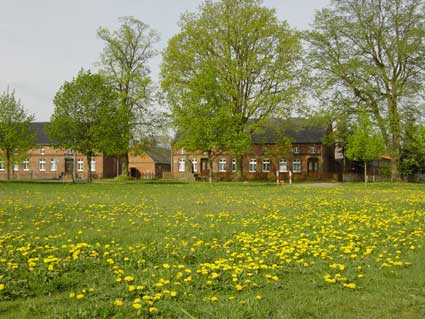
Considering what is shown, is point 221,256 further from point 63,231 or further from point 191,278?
point 63,231

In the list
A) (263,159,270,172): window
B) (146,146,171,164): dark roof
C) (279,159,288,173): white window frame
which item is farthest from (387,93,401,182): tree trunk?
(146,146,171,164): dark roof

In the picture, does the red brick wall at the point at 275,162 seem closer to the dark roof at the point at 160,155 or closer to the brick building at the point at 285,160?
the brick building at the point at 285,160

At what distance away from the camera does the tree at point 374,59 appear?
4097 cm

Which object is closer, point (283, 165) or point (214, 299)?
point (214, 299)

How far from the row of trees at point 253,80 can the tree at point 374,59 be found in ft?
0.31

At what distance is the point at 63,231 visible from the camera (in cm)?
1005

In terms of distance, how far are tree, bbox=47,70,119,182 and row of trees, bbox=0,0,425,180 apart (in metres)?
0.09

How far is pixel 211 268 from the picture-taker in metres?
6.44

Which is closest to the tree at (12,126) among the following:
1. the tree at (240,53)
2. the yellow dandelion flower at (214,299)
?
the tree at (240,53)

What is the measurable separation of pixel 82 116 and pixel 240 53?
1761 centimetres

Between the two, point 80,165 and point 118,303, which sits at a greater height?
point 80,165

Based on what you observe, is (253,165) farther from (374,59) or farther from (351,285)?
(351,285)

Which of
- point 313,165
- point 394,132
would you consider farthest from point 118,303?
point 313,165

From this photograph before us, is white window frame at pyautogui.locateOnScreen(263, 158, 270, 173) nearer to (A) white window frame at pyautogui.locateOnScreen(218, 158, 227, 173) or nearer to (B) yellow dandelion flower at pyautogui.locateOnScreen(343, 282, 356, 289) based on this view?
(A) white window frame at pyautogui.locateOnScreen(218, 158, 227, 173)
